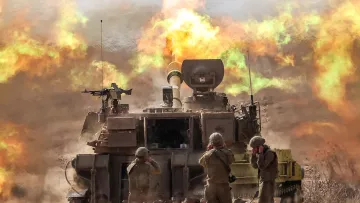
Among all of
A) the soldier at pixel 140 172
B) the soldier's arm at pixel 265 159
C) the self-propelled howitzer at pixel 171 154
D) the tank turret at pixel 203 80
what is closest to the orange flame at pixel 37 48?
the tank turret at pixel 203 80

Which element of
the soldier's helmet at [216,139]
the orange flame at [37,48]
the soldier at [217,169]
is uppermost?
the orange flame at [37,48]

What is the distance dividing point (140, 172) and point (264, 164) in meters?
2.24

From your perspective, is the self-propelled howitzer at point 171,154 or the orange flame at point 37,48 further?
the orange flame at point 37,48

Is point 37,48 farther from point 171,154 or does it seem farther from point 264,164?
point 264,164

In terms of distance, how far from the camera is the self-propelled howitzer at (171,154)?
1316 cm

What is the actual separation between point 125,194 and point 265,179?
349cm

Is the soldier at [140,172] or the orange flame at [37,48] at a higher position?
the orange flame at [37,48]

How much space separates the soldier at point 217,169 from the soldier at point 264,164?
65 centimetres

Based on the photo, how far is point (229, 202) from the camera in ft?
35.9

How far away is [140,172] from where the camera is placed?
11.4m

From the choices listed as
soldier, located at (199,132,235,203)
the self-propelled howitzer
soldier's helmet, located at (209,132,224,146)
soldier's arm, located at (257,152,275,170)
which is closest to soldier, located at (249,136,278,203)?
soldier's arm, located at (257,152,275,170)

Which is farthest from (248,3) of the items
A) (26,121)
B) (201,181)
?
(201,181)

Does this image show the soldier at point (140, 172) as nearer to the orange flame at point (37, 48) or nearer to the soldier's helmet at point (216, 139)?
the soldier's helmet at point (216, 139)

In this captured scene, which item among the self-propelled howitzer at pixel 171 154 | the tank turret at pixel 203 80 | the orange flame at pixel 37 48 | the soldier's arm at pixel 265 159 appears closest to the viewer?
the soldier's arm at pixel 265 159
